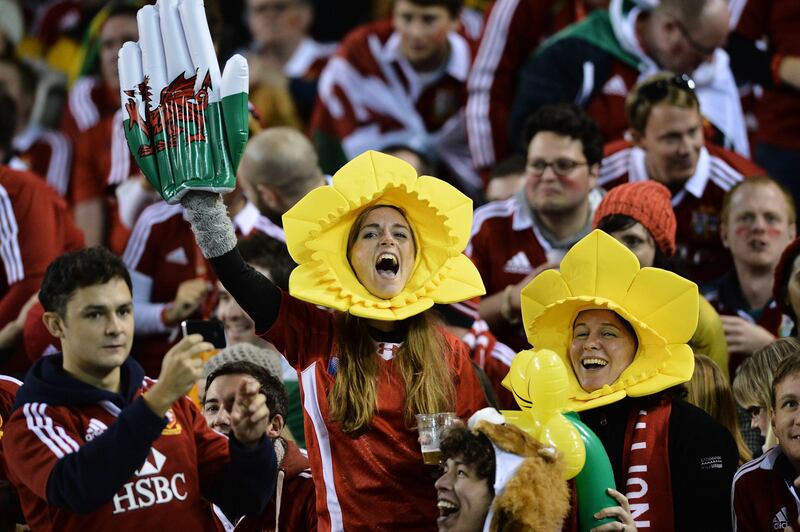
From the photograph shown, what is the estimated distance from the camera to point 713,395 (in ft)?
16.1

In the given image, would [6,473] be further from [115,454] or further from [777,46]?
[777,46]

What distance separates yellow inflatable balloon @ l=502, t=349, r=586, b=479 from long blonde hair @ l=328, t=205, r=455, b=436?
242mm

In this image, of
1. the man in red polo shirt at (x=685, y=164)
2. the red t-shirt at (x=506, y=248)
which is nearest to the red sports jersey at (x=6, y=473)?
the red t-shirt at (x=506, y=248)

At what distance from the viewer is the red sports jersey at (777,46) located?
7277 millimetres

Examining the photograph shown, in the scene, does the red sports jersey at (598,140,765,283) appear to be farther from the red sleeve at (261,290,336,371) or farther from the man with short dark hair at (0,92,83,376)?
the man with short dark hair at (0,92,83,376)

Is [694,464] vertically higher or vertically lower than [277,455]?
lower

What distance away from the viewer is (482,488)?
12.7 feet

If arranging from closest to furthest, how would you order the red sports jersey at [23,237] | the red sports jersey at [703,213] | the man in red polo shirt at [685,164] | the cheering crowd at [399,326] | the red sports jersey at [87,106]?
the cheering crowd at [399,326]
the red sports jersey at [23,237]
the man in red polo shirt at [685,164]
the red sports jersey at [703,213]
the red sports jersey at [87,106]

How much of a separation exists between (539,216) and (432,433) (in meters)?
2.21

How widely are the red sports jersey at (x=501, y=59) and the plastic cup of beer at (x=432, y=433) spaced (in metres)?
3.86

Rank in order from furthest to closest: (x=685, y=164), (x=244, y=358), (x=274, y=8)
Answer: (x=274, y=8) < (x=685, y=164) < (x=244, y=358)

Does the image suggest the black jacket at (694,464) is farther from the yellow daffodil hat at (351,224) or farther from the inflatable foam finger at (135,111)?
the inflatable foam finger at (135,111)

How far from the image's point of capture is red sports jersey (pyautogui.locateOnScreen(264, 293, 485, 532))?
438 centimetres

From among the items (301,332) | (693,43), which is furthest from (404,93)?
(301,332)
